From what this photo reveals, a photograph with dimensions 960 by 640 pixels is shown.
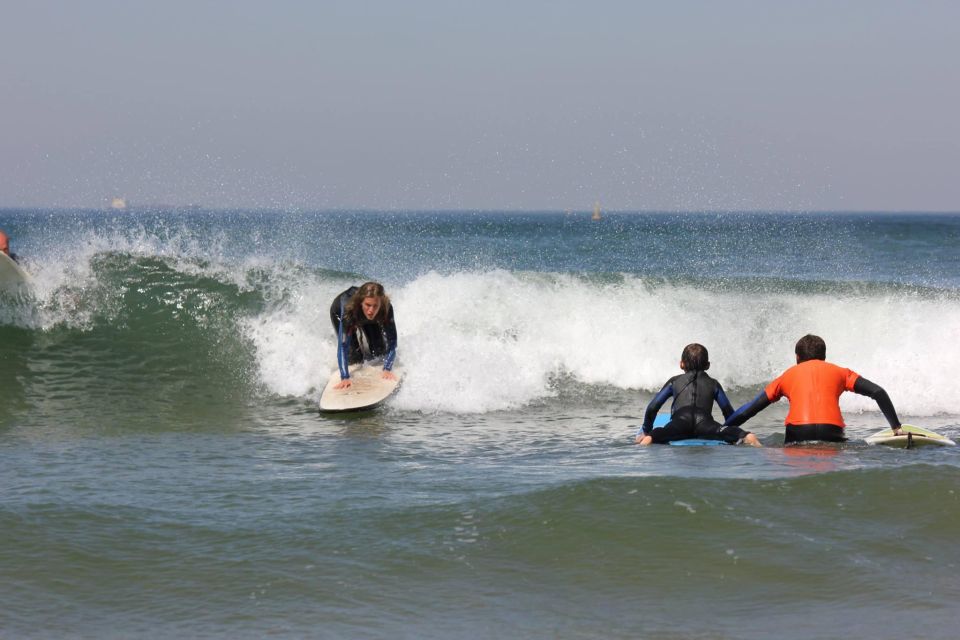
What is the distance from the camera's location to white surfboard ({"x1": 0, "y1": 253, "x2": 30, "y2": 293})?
12516 millimetres

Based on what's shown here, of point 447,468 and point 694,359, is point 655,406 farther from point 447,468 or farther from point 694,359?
point 447,468

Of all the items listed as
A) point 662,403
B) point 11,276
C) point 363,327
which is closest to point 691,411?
point 662,403

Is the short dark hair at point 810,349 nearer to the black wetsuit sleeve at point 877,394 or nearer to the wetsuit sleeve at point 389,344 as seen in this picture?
the black wetsuit sleeve at point 877,394

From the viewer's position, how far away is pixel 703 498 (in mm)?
6184

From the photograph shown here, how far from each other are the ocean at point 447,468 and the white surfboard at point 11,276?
0.18 meters

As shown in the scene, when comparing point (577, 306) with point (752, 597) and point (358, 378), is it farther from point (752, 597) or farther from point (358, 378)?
point (752, 597)

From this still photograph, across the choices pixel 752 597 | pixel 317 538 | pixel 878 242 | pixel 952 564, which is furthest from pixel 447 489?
pixel 878 242

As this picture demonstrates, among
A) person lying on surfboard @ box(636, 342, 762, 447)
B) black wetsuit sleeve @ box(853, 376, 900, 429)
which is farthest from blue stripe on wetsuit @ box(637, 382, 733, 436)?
black wetsuit sleeve @ box(853, 376, 900, 429)

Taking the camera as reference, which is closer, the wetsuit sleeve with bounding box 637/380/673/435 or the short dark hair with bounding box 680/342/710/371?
the wetsuit sleeve with bounding box 637/380/673/435

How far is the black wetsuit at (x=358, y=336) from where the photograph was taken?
10.4 m

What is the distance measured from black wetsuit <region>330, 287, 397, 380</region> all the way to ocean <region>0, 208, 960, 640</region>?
45 cm

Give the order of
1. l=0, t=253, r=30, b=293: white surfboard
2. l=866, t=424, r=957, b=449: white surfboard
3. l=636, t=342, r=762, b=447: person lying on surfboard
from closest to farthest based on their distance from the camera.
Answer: l=866, t=424, r=957, b=449: white surfboard → l=636, t=342, r=762, b=447: person lying on surfboard → l=0, t=253, r=30, b=293: white surfboard

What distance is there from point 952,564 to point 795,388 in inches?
101

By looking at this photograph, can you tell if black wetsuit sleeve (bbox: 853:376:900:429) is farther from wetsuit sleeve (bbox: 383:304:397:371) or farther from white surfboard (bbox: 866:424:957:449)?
wetsuit sleeve (bbox: 383:304:397:371)
